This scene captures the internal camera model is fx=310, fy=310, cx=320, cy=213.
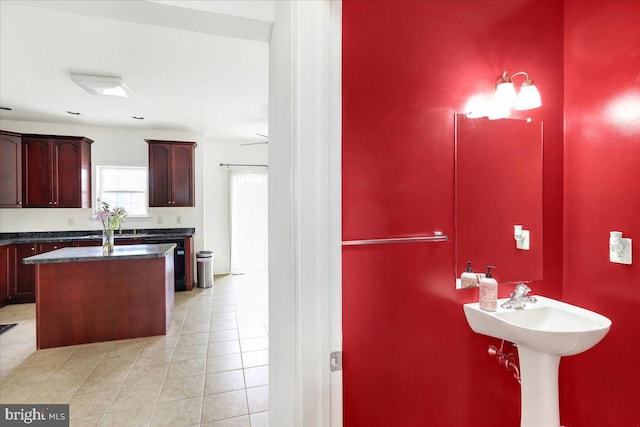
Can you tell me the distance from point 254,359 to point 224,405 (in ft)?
2.21

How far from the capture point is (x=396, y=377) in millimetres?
1399

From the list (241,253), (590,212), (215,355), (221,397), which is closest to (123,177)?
(241,253)

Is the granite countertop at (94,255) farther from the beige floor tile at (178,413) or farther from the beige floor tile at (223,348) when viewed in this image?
the beige floor tile at (178,413)

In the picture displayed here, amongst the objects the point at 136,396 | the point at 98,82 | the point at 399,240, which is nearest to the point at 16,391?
the point at 136,396

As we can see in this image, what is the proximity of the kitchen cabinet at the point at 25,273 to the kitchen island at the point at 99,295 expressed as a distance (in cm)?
155

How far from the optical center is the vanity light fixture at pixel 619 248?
145 centimetres

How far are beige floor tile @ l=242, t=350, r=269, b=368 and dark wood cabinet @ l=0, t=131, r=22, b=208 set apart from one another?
13.6 ft

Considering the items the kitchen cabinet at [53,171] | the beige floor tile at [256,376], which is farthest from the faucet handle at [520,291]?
the kitchen cabinet at [53,171]

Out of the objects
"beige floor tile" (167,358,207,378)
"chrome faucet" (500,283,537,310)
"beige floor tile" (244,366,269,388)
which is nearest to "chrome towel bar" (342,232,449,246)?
"chrome faucet" (500,283,537,310)

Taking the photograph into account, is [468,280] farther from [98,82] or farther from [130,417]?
[98,82]

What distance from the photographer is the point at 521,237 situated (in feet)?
5.62

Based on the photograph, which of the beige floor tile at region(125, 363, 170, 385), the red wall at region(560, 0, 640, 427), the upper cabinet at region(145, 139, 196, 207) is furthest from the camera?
the upper cabinet at region(145, 139, 196, 207)

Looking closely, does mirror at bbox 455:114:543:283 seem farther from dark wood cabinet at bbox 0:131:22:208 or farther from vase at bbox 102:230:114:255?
dark wood cabinet at bbox 0:131:22:208

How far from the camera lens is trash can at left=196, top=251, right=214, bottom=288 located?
5.25 m
